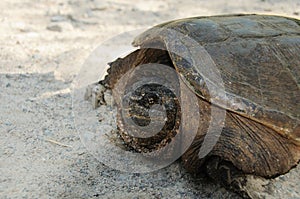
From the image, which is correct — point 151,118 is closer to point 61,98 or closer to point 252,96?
point 252,96

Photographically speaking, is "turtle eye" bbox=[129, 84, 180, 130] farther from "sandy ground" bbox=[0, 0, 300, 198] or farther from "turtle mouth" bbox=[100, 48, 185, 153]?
"sandy ground" bbox=[0, 0, 300, 198]

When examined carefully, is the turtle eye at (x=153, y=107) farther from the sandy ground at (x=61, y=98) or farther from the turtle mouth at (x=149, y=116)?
the sandy ground at (x=61, y=98)

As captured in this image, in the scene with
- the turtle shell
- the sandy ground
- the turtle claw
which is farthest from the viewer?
the turtle claw

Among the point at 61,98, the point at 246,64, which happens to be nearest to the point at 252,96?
the point at 246,64

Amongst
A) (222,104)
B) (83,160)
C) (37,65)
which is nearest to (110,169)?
(83,160)

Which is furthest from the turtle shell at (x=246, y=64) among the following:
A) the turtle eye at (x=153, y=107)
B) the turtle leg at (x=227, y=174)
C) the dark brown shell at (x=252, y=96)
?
the turtle leg at (x=227, y=174)

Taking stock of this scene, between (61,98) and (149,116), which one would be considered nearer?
(149,116)

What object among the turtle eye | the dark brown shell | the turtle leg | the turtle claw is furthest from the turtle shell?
the turtle claw
